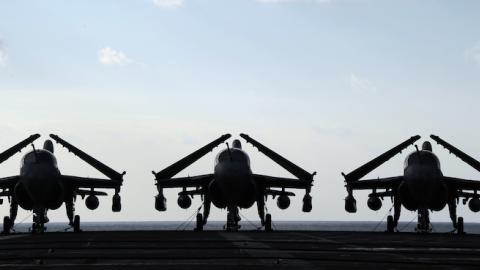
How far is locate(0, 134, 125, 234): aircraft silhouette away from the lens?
158ft

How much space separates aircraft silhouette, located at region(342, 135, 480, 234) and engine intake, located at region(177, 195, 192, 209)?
11068 mm

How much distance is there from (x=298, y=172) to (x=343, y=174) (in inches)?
122

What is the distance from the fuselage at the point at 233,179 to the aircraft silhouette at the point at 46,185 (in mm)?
7663

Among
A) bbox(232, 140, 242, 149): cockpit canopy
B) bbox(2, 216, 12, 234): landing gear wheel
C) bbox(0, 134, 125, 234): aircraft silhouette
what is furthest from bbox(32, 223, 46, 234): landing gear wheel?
bbox(232, 140, 242, 149): cockpit canopy

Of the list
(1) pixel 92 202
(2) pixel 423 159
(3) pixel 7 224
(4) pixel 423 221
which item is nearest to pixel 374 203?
(4) pixel 423 221

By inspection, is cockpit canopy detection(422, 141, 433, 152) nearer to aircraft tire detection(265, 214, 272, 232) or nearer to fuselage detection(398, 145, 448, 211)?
fuselage detection(398, 145, 448, 211)

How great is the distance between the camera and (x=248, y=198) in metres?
51.0

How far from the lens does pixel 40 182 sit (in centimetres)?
4791

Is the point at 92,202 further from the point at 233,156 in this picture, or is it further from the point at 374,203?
the point at 374,203

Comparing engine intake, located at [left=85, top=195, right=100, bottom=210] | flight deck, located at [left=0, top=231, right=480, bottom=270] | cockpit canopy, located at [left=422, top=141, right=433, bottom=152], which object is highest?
cockpit canopy, located at [left=422, top=141, right=433, bottom=152]

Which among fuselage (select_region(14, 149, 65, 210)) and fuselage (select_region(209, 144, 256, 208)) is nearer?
fuselage (select_region(14, 149, 65, 210))

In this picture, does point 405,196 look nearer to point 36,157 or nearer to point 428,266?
point 36,157

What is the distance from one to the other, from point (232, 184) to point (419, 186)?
11673mm

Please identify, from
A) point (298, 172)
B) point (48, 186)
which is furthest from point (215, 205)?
point (48, 186)
